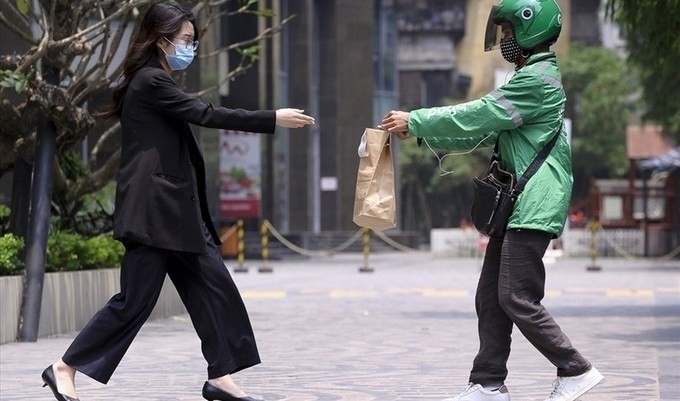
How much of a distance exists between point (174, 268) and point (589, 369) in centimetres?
197

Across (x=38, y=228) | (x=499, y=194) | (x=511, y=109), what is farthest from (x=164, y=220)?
(x=38, y=228)

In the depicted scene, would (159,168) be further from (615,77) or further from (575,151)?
(575,151)

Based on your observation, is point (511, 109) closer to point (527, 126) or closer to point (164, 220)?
point (527, 126)

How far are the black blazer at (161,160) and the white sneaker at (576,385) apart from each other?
1.75 meters

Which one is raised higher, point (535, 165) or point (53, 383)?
point (535, 165)

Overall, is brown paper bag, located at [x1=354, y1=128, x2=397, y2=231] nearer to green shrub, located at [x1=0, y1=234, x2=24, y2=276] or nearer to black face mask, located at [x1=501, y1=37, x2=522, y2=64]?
black face mask, located at [x1=501, y1=37, x2=522, y2=64]

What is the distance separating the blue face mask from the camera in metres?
7.63

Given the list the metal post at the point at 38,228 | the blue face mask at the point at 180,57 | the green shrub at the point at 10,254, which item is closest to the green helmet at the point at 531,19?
the blue face mask at the point at 180,57

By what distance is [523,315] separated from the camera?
738cm

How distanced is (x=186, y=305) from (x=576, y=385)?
5.97ft

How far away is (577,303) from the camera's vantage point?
19312 mm

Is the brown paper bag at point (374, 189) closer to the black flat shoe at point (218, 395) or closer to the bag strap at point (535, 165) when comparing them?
the bag strap at point (535, 165)

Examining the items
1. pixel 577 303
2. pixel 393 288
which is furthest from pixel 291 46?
pixel 577 303

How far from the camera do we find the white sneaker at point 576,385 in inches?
293
